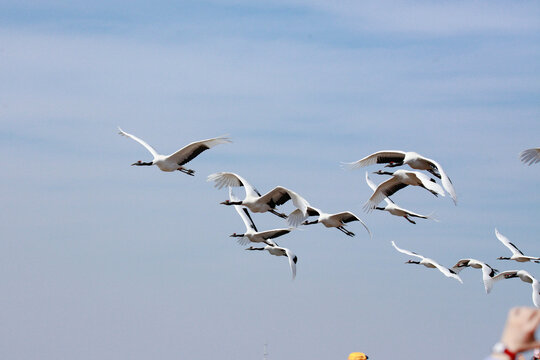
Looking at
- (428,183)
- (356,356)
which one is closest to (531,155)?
(428,183)

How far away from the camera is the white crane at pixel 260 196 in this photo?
30928mm

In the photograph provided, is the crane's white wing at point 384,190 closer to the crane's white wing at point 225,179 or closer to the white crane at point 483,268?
the crane's white wing at point 225,179

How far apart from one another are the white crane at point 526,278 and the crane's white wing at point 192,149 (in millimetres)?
19072

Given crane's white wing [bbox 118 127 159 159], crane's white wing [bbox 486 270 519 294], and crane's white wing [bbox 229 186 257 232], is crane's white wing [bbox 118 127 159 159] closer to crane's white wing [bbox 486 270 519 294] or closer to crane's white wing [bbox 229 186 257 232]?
crane's white wing [bbox 229 186 257 232]

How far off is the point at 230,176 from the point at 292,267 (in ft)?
12.8

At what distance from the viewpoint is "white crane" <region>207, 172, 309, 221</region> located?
30.9m

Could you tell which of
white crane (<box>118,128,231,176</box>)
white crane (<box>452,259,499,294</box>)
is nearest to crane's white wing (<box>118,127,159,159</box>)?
white crane (<box>118,128,231,176</box>)

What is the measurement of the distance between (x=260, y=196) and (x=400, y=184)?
505 centimetres

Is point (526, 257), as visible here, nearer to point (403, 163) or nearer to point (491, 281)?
point (491, 281)

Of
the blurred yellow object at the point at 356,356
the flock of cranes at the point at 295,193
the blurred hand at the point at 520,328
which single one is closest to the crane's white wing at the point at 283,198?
the flock of cranes at the point at 295,193

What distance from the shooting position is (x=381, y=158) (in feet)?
112

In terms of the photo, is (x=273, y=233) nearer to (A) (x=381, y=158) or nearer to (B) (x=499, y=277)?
(A) (x=381, y=158)

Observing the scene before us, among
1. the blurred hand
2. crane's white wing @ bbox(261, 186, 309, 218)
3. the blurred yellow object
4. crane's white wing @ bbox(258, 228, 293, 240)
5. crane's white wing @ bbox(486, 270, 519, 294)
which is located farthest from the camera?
crane's white wing @ bbox(486, 270, 519, 294)

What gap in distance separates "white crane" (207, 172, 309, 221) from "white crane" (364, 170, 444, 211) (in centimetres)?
392
